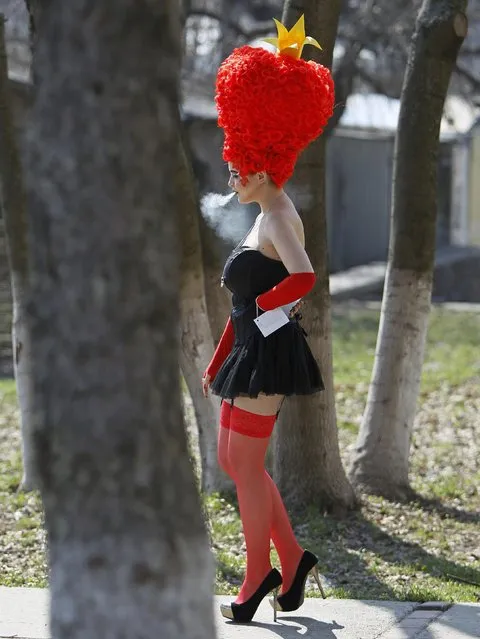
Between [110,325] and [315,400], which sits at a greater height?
[110,325]

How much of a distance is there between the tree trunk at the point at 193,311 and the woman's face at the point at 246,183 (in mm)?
1744

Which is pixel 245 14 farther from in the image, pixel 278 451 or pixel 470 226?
pixel 470 226

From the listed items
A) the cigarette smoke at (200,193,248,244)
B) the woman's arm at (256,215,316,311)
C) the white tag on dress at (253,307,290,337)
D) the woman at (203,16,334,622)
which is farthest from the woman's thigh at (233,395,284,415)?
the cigarette smoke at (200,193,248,244)

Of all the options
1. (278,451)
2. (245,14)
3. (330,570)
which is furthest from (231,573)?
(245,14)

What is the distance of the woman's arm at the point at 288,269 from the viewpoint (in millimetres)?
4340

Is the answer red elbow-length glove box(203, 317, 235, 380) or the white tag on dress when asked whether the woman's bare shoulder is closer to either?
the white tag on dress

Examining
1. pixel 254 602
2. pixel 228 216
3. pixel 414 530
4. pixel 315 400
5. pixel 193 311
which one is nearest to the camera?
pixel 254 602

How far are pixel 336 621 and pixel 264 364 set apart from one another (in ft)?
3.52

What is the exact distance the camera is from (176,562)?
2.69 metres

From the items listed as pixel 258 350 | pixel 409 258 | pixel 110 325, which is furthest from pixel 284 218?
pixel 409 258

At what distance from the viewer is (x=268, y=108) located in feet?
14.4

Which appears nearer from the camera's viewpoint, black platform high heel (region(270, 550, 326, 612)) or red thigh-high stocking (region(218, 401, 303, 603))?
red thigh-high stocking (region(218, 401, 303, 603))

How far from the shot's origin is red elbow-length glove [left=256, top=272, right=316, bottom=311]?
14.2 ft

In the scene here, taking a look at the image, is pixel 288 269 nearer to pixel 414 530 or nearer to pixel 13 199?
pixel 414 530
